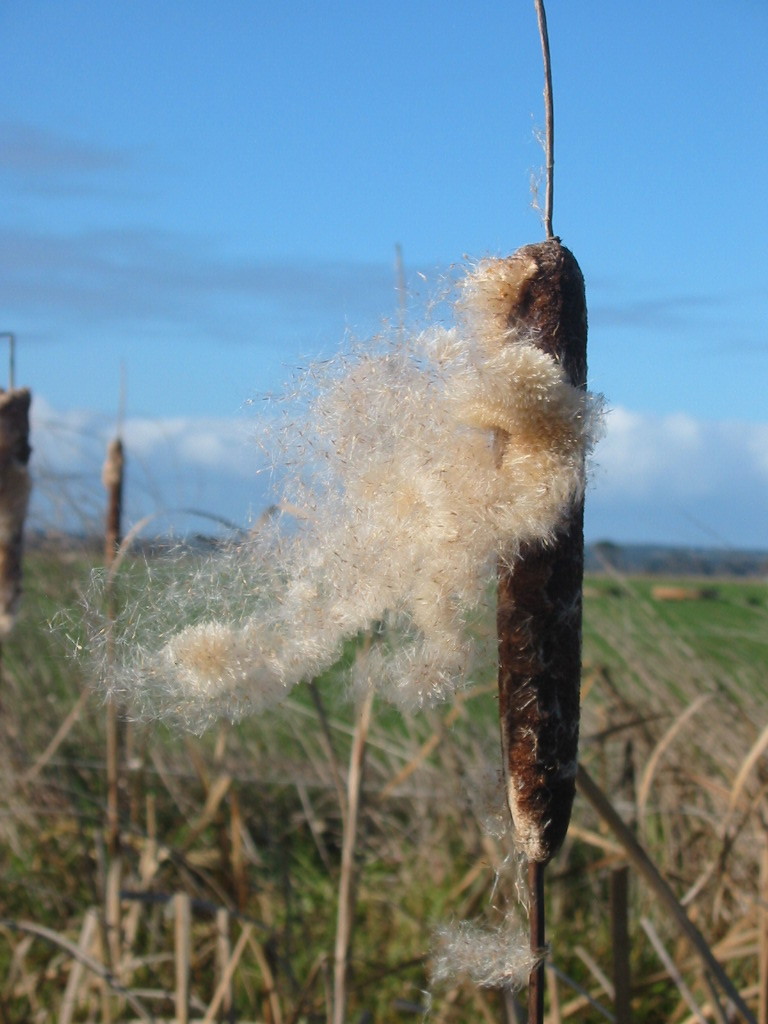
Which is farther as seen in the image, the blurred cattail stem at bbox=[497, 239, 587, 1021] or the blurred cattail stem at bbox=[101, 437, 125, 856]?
the blurred cattail stem at bbox=[101, 437, 125, 856]

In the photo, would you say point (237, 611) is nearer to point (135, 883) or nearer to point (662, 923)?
point (135, 883)

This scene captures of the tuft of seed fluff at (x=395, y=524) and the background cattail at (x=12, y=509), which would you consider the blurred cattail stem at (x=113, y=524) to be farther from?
the tuft of seed fluff at (x=395, y=524)

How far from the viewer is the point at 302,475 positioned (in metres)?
1.00

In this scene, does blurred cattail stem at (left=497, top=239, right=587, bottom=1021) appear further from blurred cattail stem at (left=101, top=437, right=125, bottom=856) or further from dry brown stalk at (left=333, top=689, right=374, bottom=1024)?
blurred cattail stem at (left=101, top=437, right=125, bottom=856)

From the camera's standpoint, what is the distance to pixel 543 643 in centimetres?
79

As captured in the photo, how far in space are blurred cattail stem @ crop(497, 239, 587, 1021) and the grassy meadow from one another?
0.78m

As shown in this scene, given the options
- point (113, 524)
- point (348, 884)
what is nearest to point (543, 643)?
point (348, 884)

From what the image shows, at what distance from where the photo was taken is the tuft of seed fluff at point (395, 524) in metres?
0.83

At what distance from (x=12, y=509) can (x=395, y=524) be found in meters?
1.35

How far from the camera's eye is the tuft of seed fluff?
0.83 m

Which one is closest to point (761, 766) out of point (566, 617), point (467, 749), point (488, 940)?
point (467, 749)

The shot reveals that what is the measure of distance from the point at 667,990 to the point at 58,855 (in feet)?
7.35

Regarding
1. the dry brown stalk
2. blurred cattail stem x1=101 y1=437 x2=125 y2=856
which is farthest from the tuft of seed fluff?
blurred cattail stem x1=101 y1=437 x2=125 y2=856

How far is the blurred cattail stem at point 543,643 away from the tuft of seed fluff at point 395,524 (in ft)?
0.07
